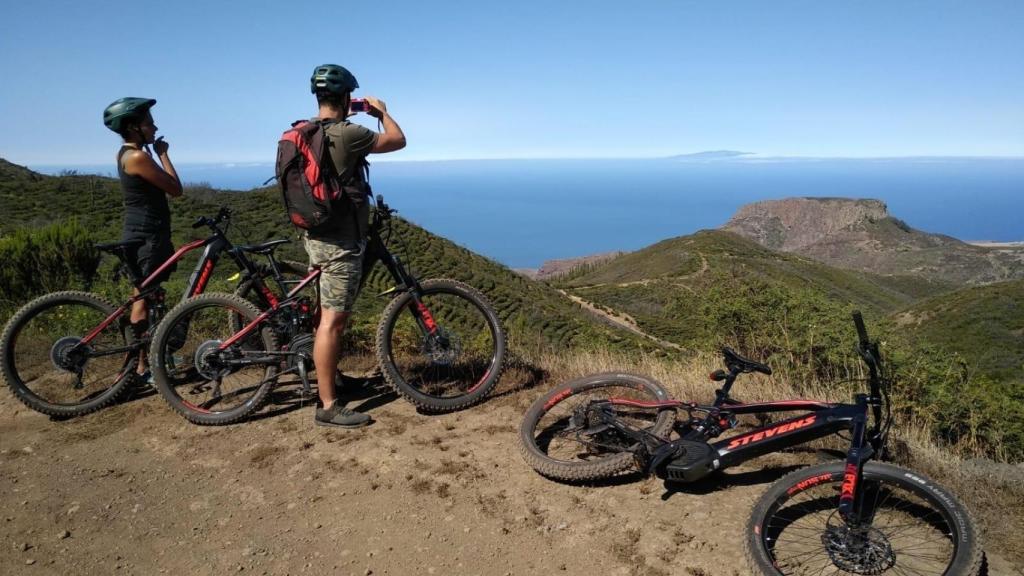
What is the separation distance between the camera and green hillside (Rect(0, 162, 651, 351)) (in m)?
33.8

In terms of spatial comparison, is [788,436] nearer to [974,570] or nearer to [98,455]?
[974,570]

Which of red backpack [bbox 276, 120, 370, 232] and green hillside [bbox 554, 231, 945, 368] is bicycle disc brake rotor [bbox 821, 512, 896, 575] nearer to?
red backpack [bbox 276, 120, 370, 232]

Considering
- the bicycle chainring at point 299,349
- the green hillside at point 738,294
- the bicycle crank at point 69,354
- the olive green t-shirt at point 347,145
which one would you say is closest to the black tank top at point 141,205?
the bicycle crank at point 69,354

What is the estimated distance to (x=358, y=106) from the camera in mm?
4023

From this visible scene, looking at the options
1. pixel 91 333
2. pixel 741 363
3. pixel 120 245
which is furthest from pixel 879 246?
pixel 91 333

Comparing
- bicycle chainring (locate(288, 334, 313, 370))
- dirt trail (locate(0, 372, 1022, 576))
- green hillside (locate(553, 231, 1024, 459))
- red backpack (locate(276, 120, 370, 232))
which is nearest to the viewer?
dirt trail (locate(0, 372, 1022, 576))

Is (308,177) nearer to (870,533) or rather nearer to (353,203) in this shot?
(353,203)

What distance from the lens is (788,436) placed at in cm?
296

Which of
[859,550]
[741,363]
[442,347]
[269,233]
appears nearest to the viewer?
Answer: [859,550]

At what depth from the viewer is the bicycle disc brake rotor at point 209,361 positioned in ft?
14.4

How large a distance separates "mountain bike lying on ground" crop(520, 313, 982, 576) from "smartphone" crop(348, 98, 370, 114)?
2.37m

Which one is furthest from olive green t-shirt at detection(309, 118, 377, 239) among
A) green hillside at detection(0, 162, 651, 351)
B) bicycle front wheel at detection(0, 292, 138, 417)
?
green hillside at detection(0, 162, 651, 351)

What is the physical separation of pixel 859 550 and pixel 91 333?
527 centimetres

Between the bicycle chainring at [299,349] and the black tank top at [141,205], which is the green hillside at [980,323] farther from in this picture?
the black tank top at [141,205]
